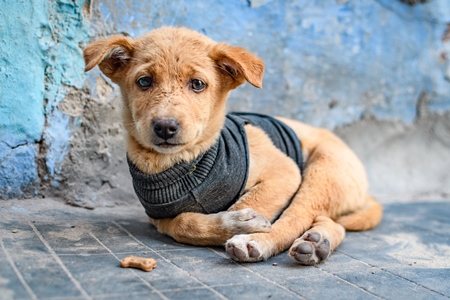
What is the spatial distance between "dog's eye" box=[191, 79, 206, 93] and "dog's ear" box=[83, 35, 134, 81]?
0.52 m

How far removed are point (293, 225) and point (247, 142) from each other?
0.76 m

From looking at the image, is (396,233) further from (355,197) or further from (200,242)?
(200,242)

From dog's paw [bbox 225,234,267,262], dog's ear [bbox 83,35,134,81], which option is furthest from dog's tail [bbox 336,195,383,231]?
dog's ear [bbox 83,35,134,81]

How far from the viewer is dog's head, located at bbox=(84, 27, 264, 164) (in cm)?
316

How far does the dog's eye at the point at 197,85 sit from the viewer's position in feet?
11.0

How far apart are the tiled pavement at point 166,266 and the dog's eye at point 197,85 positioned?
110 centimetres

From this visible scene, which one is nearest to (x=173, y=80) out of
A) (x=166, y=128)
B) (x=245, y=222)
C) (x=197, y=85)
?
(x=197, y=85)

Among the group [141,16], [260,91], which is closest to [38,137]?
[141,16]

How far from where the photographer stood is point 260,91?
515 centimetres

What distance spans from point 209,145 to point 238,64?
2.05ft

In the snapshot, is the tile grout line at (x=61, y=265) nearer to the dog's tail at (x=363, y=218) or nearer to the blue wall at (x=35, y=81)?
the blue wall at (x=35, y=81)

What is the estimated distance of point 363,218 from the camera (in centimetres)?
424

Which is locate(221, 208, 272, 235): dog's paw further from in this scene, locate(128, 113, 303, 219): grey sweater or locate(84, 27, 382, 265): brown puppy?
locate(128, 113, 303, 219): grey sweater

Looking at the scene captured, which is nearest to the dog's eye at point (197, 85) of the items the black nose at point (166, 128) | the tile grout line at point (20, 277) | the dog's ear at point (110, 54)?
the black nose at point (166, 128)
